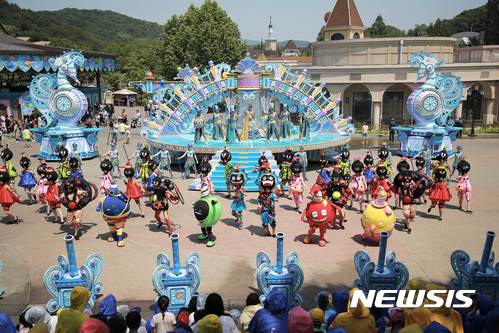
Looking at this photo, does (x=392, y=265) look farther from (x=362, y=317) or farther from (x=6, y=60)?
(x=6, y=60)

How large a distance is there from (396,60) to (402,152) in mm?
14741

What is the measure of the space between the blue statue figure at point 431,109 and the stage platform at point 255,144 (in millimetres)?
3713

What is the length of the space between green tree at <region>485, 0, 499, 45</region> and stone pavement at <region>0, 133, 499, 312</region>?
45819 millimetres

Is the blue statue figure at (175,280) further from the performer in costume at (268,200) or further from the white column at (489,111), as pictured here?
the white column at (489,111)

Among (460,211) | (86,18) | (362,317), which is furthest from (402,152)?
(86,18)

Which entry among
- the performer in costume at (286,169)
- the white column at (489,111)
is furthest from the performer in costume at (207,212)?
the white column at (489,111)

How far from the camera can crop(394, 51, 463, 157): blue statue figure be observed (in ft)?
70.4

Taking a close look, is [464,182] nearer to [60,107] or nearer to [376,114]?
[60,107]

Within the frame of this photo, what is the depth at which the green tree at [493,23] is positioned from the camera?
5194 cm

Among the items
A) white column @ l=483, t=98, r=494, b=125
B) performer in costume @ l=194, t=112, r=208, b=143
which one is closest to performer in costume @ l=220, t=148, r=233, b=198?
performer in costume @ l=194, t=112, r=208, b=143

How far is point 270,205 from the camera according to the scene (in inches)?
445

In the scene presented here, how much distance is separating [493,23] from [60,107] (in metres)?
51.1

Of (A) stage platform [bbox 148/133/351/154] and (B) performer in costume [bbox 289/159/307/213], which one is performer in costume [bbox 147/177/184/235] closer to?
(B) performer in costume [bbox 289/159/307/213]

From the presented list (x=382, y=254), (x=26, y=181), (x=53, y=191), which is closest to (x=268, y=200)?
(x=382, y=254)
